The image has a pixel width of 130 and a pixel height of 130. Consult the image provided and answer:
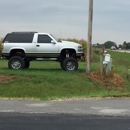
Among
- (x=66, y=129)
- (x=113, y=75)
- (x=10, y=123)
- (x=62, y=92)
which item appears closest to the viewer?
(x=66, y=129)

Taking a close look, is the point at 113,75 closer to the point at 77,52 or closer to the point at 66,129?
the point at 77,52

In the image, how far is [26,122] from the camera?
294 inches

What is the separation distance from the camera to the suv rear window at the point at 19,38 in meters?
19.3

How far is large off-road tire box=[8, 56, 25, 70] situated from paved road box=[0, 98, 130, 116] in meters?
8.85

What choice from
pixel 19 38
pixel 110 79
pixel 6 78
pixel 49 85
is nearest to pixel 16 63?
pixel 19 38

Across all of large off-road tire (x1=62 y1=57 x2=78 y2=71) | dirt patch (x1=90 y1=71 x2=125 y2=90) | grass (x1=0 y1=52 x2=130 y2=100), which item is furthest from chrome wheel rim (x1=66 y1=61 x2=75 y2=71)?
dirt patch (x1=90 y1=71 x2=125 y2=90)

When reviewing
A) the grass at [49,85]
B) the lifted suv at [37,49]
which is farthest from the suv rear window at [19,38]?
the grass at [49,85]

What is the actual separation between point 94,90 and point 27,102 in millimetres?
6138

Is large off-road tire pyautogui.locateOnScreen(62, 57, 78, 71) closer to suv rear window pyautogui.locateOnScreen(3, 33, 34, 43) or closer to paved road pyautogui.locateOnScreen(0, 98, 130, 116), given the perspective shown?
suv rear window pyautogui.locateOnScreen(3, 33, 34, 43)

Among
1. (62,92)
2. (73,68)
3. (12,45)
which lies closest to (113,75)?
(73,68)

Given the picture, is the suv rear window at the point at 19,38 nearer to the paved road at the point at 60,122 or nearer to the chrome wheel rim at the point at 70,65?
the chrome wheel rim at the point at 70,65

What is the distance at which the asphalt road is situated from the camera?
23.5 ft

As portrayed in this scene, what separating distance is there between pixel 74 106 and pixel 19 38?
34.5 feet

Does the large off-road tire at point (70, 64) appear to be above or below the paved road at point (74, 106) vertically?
above
